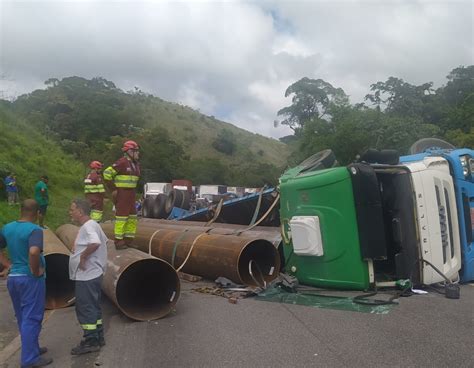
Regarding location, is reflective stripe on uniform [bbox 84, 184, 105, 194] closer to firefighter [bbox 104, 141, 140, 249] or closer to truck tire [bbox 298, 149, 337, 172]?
firefighter [bbox 104, 141, 140, 249]

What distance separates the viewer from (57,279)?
6.90 metres

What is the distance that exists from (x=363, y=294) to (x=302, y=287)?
102 centimetres

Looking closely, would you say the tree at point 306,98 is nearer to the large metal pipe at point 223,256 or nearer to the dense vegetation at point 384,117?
the dense vegetation at point 384,117

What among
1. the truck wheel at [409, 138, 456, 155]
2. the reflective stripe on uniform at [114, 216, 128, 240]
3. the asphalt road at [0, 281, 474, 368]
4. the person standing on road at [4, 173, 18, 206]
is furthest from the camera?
the person standing on road at [4, 173, 18, 206]

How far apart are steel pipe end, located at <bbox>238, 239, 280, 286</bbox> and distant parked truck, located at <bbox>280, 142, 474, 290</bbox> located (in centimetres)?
70

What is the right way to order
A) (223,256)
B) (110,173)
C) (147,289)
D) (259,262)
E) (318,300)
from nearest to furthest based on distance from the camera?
(318,300) < (147,289) < (110,173) < (223,256) < (259,262)

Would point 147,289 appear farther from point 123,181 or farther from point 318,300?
point 318,300

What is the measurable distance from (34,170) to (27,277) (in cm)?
1889

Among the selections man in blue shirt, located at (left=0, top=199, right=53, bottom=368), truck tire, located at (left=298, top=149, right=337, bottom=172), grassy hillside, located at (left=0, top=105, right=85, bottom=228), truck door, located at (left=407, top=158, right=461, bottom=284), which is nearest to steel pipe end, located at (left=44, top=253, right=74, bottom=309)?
man in blue shirt, located at (left=0, top=199, right=53, bottom=368)

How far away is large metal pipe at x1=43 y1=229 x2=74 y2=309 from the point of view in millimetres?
6594

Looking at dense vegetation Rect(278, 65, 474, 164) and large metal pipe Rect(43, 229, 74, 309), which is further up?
dense vegetation Rect(278, 65, 474, 164)

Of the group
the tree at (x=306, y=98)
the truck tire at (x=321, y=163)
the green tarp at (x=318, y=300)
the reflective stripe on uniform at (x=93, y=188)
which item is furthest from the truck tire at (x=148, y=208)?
the tree at (x=306, y=98)

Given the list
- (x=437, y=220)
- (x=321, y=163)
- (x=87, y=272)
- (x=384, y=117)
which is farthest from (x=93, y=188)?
(x=384, y=117)

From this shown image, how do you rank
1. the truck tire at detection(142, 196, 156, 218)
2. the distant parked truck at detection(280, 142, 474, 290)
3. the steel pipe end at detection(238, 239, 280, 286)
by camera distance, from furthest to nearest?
the truck tire at detection(142, 196, 156, 218)
the steel pipe end at detection(238, 239, 280, 286)
the distant parked truck at detection(280, 142, 474, 290)
